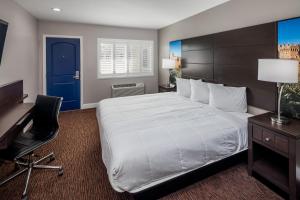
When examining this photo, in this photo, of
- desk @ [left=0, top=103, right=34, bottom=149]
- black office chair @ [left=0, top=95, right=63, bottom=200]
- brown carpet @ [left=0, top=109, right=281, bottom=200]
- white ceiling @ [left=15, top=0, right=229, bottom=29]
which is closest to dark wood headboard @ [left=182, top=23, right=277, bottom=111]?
white ceiling @ [left=15, top=0, right=229, bottom=29]

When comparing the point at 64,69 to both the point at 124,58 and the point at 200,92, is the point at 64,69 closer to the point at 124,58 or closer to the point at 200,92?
the point at 124,58

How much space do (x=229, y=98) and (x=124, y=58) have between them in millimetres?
3730

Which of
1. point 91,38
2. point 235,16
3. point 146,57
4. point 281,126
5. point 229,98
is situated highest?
point 91,38

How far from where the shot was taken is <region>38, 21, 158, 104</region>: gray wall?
15.9 feet

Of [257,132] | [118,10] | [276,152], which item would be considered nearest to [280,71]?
[257,132]

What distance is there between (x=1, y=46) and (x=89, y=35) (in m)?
2.95

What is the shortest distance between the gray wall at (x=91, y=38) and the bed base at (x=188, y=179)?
13.8ft

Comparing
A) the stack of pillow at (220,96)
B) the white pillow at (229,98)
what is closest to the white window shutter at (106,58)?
the stack of pillow at (220,96)

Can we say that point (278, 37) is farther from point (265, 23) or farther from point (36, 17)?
point (36, 17)

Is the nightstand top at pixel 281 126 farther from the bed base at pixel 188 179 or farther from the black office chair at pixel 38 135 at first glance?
the black office chair at pixel 38 135

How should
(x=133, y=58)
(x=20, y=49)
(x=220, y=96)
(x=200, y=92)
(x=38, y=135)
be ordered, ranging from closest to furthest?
(x=38, y=135) < (x=220, y=96) < (x=20, y=49) < (x=200, y=92) < (x=133, y=58)

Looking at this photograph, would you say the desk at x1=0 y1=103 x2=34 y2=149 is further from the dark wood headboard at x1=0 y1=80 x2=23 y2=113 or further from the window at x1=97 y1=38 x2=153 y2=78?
the window at x1=97 y1=38 x2=153 y2=78

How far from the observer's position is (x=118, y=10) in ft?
12.7

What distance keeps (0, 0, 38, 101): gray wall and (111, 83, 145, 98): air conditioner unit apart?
2063 mm
